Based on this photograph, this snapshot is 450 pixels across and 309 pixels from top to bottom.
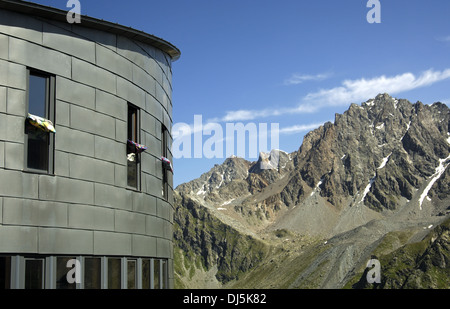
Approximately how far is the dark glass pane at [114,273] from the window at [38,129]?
3.73 metres

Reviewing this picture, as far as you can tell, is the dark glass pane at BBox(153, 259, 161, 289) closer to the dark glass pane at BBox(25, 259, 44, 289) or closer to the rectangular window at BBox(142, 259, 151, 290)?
the rectangular window at BBox(142, 259, 151, 290)

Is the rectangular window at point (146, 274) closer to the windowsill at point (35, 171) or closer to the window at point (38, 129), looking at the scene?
the windowsill at point (35, 171)

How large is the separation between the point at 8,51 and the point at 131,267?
26.2 ft

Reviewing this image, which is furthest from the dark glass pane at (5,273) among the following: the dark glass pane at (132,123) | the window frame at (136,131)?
the dark glass pane at (132,123)

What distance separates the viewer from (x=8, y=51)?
1490 cm

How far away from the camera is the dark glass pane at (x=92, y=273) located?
16219 millimetres

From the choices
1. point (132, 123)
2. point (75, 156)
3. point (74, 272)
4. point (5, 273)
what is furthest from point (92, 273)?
point (132, 123)

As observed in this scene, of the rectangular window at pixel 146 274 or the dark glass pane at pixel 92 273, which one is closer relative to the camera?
the dark glass pane at pixel 92 273

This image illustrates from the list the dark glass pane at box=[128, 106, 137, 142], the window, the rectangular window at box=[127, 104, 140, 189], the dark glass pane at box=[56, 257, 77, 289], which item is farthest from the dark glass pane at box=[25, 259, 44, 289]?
the dark glass pane at box=[128, 106, 137, 142]

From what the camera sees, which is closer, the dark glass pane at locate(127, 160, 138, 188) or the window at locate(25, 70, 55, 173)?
the window at locate(25, 70, 55, 173)

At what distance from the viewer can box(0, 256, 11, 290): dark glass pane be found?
14.1 metres

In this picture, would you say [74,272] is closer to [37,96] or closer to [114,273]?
[114,273]

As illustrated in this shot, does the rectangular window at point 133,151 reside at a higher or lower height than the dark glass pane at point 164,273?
higher
